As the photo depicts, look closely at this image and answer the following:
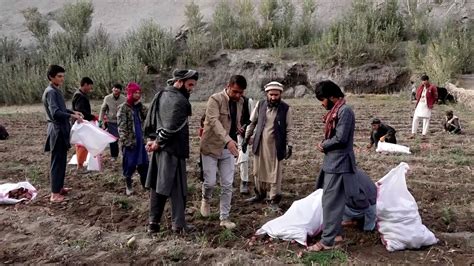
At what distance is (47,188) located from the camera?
649 centimetres

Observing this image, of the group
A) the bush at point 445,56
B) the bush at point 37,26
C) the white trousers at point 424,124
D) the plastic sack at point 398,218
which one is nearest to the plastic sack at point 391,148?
the white trousers at point 424,124

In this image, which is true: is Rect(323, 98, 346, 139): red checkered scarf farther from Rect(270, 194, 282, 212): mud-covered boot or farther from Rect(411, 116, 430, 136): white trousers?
Rect(411, 116, 430, 136): white trousers

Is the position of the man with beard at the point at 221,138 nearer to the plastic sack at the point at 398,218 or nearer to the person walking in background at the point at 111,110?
the plastic sack at the point at 398,218

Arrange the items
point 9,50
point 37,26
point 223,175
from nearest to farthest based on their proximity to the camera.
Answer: point 223,175 < point 9,50 < point 37,26

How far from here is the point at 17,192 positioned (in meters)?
6.09

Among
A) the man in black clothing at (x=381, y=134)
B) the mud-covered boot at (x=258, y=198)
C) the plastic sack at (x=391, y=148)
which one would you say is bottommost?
the mud-covered boot at (x=258, y=198)

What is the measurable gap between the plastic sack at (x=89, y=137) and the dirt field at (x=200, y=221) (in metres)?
0.55

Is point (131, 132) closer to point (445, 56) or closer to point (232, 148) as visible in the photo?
point (232, 148)

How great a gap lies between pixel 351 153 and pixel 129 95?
287 centimetres

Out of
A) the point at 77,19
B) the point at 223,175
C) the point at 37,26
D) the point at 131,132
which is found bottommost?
the point at 223,175

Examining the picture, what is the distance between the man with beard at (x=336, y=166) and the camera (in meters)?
4.21

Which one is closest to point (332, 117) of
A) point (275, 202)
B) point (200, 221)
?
point (275, 202)

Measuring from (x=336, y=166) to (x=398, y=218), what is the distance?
0.70 meters

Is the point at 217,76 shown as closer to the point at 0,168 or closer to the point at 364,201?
the point at 0,168
